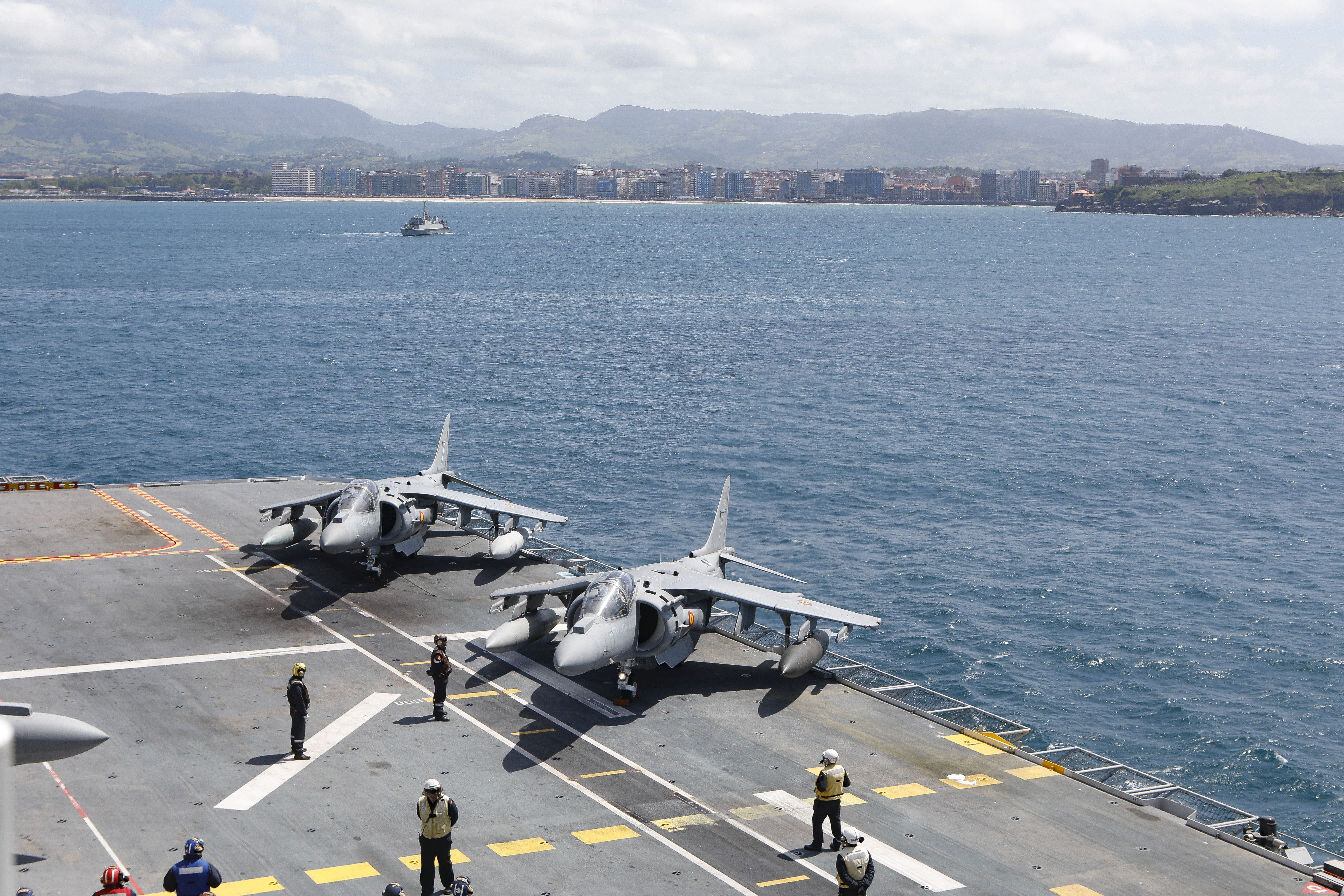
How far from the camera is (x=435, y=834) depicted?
2067 cm

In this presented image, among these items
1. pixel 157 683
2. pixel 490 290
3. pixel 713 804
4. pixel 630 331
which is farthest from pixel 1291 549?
pixel 490 290

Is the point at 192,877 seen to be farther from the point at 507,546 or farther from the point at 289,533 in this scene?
the point at 289,533

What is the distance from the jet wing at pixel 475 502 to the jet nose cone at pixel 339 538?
3.25m

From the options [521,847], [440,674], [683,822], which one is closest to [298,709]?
[440,674]

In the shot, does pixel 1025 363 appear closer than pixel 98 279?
Yes

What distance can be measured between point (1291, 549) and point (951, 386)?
41.5 m

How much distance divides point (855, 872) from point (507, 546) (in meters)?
23.7

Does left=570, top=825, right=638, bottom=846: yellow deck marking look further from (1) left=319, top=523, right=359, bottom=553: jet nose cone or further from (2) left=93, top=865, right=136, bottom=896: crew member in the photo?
(1) left=319, top=523, right=359, bottom=553: jet nose cone

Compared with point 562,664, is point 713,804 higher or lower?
lower

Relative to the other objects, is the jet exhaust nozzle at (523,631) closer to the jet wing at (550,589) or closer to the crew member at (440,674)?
the jet wing at (550,589)

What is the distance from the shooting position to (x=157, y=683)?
30891mm

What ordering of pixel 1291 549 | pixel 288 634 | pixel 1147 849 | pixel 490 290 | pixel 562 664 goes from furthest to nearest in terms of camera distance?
pixel 490 290, pixel 1291 549, pixel 288 634, pixel 562 664, pixel 1147 849

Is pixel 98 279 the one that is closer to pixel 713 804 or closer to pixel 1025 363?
pixel 1025 363

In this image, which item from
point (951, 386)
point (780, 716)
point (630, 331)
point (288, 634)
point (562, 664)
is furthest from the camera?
point (630, 331)
